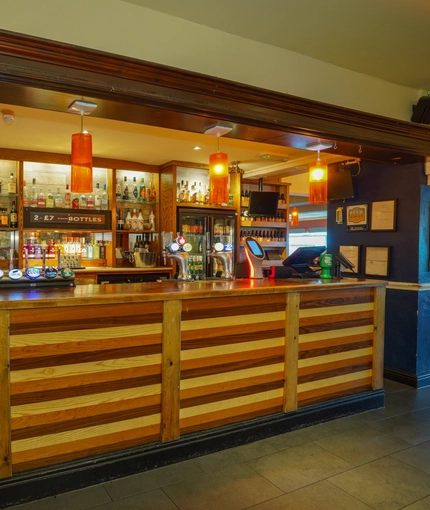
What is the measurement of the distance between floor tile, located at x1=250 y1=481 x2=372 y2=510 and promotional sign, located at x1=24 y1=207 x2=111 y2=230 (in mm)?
4998

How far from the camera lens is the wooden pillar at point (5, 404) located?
227 centimetres

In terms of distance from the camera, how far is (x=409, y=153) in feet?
13.5

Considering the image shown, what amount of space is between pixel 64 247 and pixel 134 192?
143 cm

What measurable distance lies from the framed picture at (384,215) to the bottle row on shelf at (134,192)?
3.71 m

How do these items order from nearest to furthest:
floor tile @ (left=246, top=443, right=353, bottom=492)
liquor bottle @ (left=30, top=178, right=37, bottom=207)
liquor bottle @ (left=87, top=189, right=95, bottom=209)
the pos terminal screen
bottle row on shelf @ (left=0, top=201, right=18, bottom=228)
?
floor tile @ (left=246, top=443, right=353, bottom=492) → the pos terminal screen → bottle row on shelf @ (left=0, top=201, right=18, bottom=228) → liquor bottle @ (left=30, top=178, right=37, bottom=207) → liquor bottle @ (left=87, top=189, right=95, bottom=209)

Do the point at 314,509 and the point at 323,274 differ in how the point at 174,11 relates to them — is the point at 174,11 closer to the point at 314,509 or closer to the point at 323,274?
the point at 323,274

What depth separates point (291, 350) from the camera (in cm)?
333

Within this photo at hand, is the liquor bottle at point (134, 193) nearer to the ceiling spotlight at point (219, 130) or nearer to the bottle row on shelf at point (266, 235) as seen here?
the bottle row on shelf at point (266, 235)

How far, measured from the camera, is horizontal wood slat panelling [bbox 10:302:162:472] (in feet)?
7.72

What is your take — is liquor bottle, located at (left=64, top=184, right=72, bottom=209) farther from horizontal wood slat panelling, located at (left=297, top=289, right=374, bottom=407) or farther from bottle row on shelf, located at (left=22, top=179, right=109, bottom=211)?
horizontal wood slat panelling, located at (left=297, top=289, right=374, bottom=407)

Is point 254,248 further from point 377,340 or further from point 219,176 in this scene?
point 377,340

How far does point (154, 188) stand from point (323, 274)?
3.92 metres

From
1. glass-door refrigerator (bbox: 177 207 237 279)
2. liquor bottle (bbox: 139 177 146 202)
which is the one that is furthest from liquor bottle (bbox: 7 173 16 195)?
glass-door refrigerator (bbox: 177 207 237 279)

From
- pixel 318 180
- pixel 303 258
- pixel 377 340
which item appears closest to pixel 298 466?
pixel 377 340
